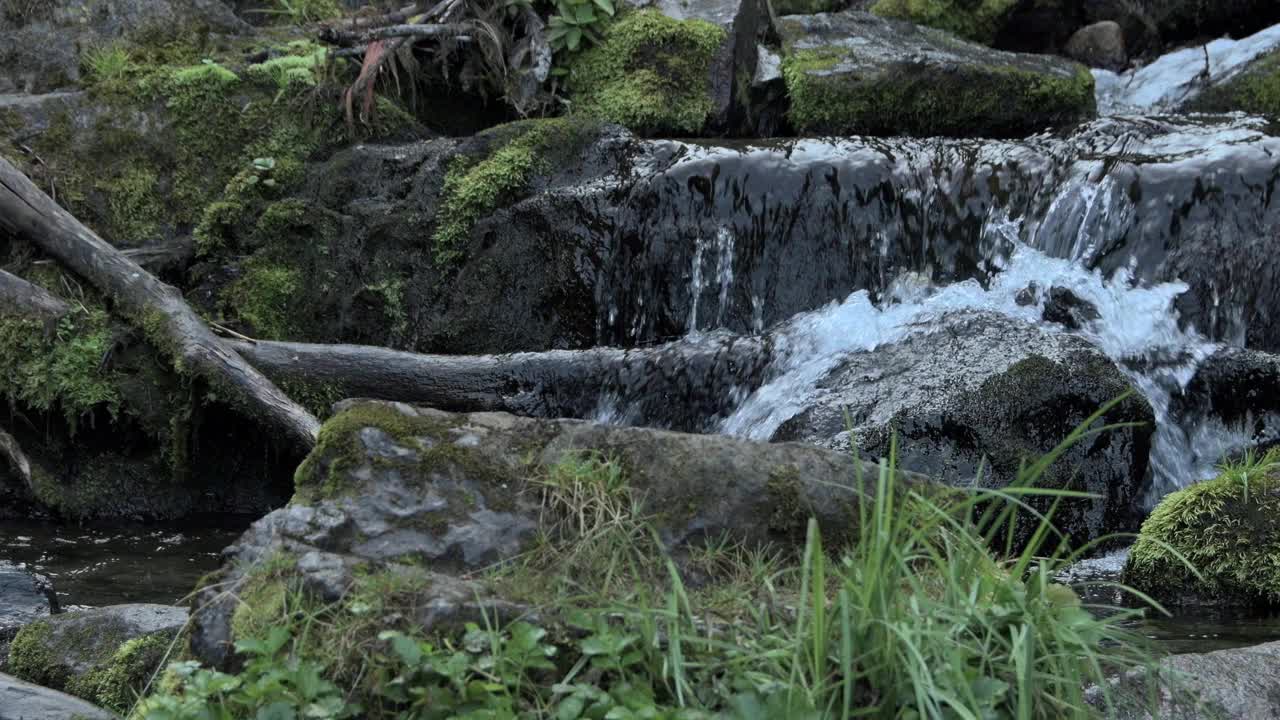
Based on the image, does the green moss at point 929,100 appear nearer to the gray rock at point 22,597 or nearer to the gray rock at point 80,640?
the gray rock at point 22,597

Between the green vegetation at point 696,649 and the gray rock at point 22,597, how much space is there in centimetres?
239

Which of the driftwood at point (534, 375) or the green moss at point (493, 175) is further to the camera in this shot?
the green moss at point (493, 175)

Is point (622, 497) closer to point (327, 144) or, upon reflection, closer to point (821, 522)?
point (821, 522)

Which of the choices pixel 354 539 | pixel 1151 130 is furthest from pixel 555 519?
pixel 1151 130

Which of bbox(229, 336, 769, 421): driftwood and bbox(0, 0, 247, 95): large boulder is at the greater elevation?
bbox(0, 0, 247, 95): large boulder

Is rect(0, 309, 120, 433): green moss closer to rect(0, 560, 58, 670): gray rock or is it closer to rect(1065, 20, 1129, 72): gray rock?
rect(0, 560, 58, 670): gray rock

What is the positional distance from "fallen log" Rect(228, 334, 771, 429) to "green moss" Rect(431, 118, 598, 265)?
140cm

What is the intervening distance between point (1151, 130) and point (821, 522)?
607 cm

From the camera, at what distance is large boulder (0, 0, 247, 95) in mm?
8484

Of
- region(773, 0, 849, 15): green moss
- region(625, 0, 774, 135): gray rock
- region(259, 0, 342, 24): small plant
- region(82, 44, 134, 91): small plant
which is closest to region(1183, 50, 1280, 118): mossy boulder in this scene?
region(625, 0, 774, 135): gray rock

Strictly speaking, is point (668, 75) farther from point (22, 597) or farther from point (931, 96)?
point (22, 597)

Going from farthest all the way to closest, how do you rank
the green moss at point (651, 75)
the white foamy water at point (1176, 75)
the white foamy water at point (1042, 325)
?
the white foamy water at point (1176, 75) < the green moss at point (651, 75) < the white foamy water at point (1042, 325)

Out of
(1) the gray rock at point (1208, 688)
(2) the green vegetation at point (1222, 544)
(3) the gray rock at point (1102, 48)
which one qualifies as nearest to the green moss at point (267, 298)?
(2) the green vegetation at point (1222, 544)

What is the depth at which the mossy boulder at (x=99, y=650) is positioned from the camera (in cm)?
353
